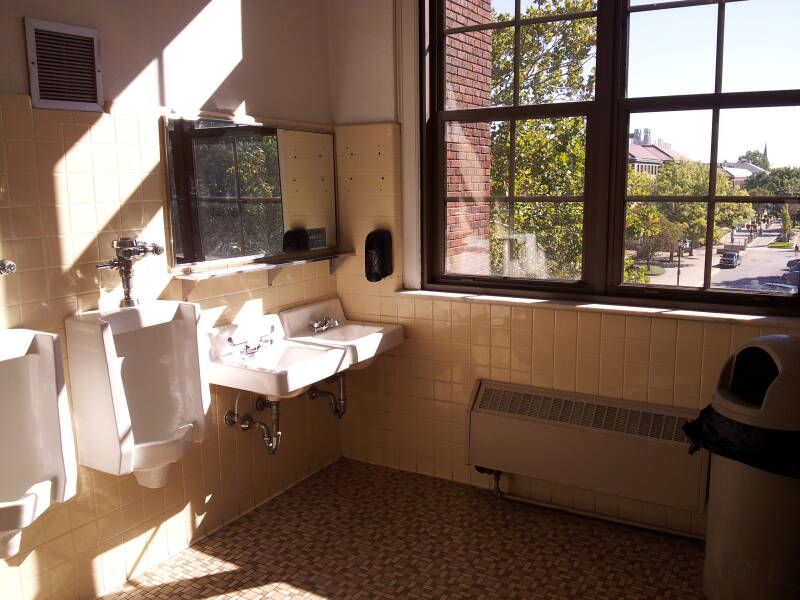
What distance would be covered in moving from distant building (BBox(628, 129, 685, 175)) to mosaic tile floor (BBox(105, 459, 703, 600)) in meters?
1.63

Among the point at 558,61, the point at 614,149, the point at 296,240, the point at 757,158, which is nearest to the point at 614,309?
the point at 614,149

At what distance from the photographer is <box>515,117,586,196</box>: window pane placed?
320cm

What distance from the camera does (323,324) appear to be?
3586 millimetres

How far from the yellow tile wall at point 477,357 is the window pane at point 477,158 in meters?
0.29

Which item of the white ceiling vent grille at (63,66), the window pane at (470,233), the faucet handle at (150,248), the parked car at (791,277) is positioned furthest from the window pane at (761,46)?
the white ceiling vent grille at (63,66)

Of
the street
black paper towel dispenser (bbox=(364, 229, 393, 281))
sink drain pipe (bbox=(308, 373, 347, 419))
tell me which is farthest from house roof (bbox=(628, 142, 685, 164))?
sink drain pipe (bbox=(308, 373, 347, 419))

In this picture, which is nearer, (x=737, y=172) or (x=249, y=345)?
(x=737, y=172)

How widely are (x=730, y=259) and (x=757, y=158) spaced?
423mm

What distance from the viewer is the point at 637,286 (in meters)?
3.14

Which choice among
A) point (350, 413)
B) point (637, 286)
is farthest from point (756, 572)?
point (350, 413)

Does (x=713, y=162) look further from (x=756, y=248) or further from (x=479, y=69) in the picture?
(x=479, y=69)

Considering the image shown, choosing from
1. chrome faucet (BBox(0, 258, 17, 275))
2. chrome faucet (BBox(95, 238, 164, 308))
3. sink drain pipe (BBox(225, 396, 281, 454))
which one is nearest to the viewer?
chrome faucet (BBox(0, 258, 17, 275))

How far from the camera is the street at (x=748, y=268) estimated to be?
9.37 ft

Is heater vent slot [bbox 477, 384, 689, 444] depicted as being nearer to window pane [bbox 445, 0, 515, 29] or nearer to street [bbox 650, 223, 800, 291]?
street [bbox 650, 223, 800, 291]
